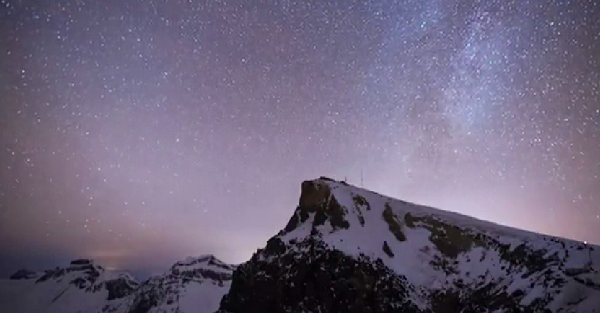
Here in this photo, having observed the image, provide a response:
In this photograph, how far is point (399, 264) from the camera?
83688 millimetres

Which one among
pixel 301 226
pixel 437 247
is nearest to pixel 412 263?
pixel 437 247

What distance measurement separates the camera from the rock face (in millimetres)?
62469

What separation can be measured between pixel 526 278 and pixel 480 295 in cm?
811

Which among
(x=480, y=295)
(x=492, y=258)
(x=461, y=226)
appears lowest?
(x=480, y=295)

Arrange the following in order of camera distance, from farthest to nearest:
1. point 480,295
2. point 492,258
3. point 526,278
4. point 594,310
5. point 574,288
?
point 492,258 < point 480,295 < point 526,278 < point 574,288 < point 594,310

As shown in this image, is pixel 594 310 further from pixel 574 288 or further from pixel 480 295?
pixel 480 295

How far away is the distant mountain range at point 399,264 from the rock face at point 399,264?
19 centimetres

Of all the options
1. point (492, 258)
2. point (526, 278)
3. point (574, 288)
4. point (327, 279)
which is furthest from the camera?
point (327, 279)

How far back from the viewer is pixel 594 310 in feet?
153

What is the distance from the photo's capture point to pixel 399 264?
275 feet

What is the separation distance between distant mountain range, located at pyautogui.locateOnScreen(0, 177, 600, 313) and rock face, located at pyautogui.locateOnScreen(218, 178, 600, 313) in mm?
193

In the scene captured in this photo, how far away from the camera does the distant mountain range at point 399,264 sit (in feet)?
205

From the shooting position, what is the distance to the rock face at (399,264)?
62.5m

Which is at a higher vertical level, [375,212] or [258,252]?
[375,212]
